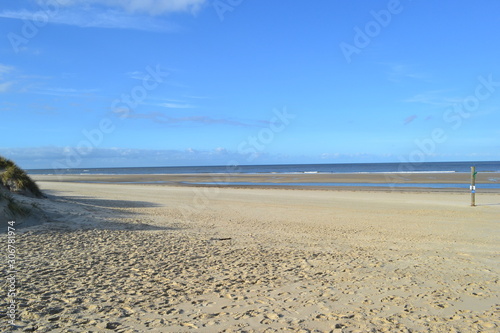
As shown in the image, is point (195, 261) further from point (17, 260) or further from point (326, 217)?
point (326, 217)

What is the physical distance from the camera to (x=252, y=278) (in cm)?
660

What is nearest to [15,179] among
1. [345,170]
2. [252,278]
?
[252,278]

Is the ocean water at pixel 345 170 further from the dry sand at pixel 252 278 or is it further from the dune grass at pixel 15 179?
the dune grass at pixel 15 179

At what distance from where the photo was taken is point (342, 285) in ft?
20.6

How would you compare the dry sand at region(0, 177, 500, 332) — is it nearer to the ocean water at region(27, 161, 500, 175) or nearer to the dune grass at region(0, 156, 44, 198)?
the dune grass at region(0, 156, 44, 198)

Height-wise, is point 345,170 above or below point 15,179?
below

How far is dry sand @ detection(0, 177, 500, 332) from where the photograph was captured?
15.6ft

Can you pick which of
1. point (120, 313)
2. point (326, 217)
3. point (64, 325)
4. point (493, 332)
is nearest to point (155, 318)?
point (120, 313)

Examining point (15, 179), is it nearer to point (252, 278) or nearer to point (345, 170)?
point (252, 278)

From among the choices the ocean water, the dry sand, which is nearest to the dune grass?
the dry sand

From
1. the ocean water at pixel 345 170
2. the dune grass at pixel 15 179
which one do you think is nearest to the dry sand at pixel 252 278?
the dune grass at pixel 15 179

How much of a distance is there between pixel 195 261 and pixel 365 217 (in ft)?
32.5

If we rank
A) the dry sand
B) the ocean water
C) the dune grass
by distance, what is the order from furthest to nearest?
the ocean water
the dune grass
the dry sand

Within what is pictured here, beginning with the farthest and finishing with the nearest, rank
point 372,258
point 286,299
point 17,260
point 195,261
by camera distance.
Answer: point 372,258 < point 195,261 < point 17,260 < point 286,299
